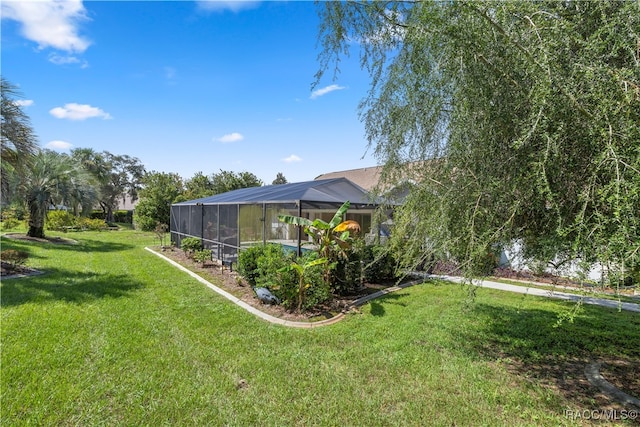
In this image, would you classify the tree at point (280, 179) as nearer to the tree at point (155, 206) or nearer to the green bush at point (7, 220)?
the tree at point (155, 206)

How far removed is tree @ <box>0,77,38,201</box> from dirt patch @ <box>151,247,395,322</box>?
617 centimetres

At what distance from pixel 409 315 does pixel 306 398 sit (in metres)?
3.82

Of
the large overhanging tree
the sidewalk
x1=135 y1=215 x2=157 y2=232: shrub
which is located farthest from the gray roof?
x1=135 y1=215 x2=157 y2=232: shrub

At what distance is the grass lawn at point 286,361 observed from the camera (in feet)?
11.0

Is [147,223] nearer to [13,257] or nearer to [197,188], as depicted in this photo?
[197,188]

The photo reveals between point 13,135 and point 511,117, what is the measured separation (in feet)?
43.6

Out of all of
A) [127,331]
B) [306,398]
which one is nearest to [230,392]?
[306,398]

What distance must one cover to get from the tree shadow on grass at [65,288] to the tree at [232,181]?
2355 centimetres

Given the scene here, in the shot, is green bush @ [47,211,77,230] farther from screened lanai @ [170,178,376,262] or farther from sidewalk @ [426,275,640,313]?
sidewalk @ [426,275,640,313]

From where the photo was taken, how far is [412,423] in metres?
3.19

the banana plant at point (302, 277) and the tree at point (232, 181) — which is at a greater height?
the tree at point (232, 181)

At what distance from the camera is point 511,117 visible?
10.1 feet

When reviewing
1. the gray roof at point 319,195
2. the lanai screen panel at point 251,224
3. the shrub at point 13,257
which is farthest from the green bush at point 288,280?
the shrub at point 13,257

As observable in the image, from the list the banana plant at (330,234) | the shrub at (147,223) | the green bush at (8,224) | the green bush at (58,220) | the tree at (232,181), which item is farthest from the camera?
the tree at (232,181)
